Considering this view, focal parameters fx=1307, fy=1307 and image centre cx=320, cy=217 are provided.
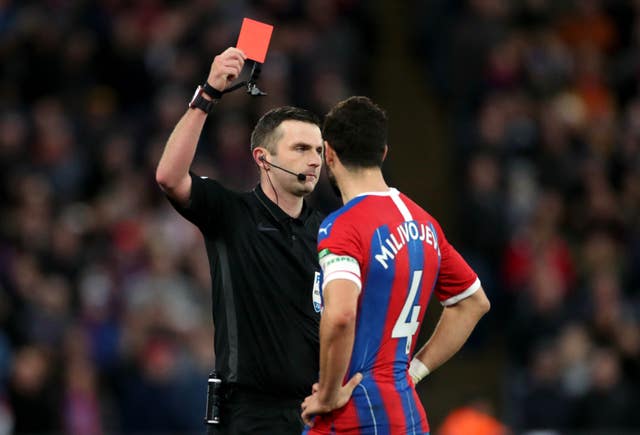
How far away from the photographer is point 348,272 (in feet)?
15.0

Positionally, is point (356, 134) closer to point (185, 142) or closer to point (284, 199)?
point (185, 142)

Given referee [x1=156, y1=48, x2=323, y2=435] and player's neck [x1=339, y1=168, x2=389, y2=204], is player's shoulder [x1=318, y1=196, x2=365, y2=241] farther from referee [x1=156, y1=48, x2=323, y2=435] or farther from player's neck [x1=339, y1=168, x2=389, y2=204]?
referee [x1=156, y1=48, x2=323, y2=435]

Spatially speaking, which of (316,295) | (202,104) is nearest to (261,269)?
(316,295)

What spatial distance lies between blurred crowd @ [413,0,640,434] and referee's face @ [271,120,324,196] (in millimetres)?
5755

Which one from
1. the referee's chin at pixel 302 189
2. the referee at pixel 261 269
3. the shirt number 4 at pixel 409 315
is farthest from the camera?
the referee's chin at pixel 302 189

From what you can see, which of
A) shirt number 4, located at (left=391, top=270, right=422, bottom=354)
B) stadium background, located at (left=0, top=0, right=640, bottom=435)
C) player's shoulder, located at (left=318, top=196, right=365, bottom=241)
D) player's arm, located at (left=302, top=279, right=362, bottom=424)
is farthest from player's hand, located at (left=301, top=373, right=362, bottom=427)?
stadium background, located at (left=0, top=0, right=640, bottom=435)

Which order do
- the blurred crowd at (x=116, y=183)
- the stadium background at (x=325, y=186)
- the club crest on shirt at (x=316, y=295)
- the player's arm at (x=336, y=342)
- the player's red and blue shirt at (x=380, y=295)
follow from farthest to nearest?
1. the stadium background at (x=325, y=186)
2. the blurred crowd at (x=116, y=183)
3. the club crest on shirt at (x=316, y=295)
4. the player's red and blue shirt at (x=380, y=295)
5. the player's arm at (x=336, y=342)

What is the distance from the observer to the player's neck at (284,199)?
18.4 ft

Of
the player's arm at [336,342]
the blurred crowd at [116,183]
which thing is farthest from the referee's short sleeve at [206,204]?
the blurred crowd at [116,183]

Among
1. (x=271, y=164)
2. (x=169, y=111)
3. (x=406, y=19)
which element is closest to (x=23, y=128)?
(x=169, y=111)

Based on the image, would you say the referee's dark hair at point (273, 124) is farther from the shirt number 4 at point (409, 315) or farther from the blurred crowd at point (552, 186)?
the blurred crowd at point (552, 186)

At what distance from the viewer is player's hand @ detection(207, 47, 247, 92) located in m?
5.20

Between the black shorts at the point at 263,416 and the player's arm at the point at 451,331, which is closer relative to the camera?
the player's arm at the point at 451,331

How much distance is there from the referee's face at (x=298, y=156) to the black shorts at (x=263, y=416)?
34.9 inches
